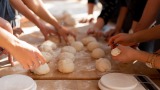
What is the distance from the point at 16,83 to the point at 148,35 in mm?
629

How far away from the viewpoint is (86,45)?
151cm

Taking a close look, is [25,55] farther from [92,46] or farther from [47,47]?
[92,46]

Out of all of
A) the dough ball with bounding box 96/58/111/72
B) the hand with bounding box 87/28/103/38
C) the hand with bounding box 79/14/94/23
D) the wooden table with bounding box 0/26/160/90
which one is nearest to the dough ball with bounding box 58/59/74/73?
the wooden table with bounding box 0/26/160/90

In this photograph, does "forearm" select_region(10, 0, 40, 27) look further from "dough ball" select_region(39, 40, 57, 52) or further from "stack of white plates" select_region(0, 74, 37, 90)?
"stack of white plates" select_region(0, 74, 37, 90)

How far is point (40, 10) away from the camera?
1.50 meters

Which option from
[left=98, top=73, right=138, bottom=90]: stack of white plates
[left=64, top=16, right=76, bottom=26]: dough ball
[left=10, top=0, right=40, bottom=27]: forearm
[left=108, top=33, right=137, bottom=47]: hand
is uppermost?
[left=10, top=0, right=40, bottom=27]: forearm

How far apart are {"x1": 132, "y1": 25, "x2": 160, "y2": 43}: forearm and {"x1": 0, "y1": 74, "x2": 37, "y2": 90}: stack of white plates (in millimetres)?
538

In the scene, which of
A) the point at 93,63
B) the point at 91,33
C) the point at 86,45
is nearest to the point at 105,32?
the point at 91,33

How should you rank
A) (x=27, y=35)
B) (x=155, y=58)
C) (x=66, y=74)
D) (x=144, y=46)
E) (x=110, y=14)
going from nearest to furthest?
(x=155, y=58)
(x=66, y=74)
(x=144, y=46)
(x=27, y=35)
(x=110, y=14)

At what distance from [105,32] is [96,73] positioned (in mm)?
606

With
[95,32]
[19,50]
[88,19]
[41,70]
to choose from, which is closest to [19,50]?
[19,50]

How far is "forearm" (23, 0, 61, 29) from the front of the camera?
1.46m

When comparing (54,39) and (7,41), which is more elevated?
(7,41)

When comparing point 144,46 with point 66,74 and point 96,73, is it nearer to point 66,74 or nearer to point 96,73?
point 96,73
